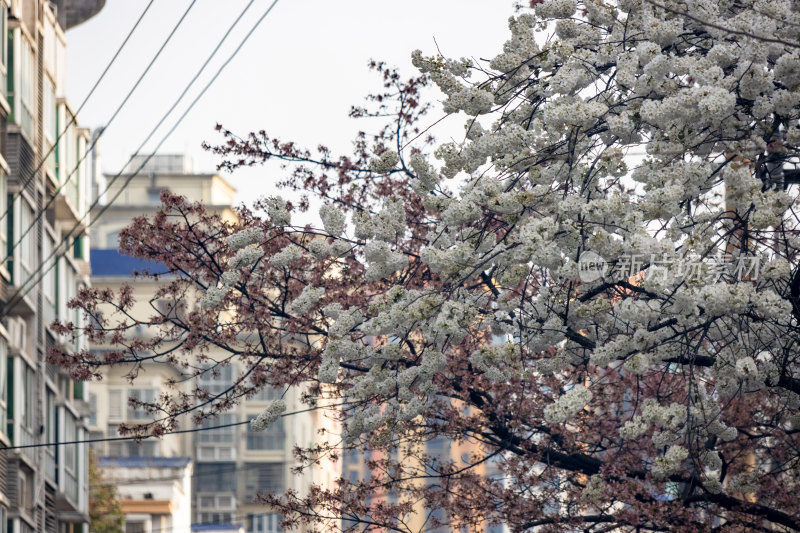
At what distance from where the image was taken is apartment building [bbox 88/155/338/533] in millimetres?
68812

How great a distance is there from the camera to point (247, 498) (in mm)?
75875

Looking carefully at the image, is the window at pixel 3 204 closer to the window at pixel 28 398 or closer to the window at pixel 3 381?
the window at pixel 3 381

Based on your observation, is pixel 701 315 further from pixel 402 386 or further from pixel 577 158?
pixel 402 386

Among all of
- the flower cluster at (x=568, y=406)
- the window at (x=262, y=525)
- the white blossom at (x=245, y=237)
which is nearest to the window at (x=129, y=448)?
the window at (x=262, y=525)

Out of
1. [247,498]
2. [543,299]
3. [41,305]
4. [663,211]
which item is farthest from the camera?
[247,498]

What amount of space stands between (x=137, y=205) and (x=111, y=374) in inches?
605

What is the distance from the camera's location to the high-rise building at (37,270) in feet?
91.7

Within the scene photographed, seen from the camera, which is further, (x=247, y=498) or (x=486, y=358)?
(x=247, y=498)

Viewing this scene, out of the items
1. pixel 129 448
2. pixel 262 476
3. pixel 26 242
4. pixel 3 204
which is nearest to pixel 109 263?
pixel 129 448

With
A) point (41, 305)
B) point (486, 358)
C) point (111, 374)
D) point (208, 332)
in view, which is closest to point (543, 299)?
point (486, 358)

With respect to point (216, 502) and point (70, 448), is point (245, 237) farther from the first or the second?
point (216, 502)

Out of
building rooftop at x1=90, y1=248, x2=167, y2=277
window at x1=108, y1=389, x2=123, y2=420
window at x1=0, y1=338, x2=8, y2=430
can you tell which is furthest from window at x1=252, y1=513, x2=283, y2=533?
window at x1=0, y1=338, x2=8, y2=430

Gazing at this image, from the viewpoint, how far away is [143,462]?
58.5 meters

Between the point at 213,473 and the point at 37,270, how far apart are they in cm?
4594
